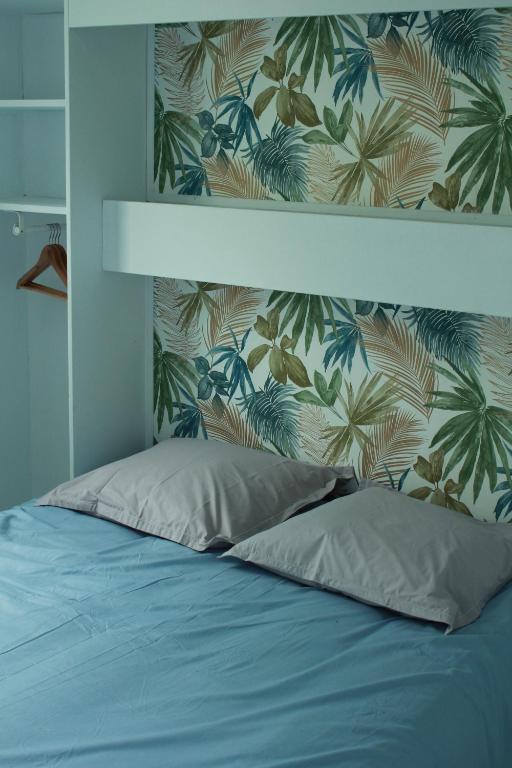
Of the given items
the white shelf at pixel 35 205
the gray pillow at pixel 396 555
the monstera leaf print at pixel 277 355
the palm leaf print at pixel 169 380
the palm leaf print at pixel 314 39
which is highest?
the palm leaf print at pixel 314 39

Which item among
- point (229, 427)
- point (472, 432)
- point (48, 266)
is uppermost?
point (48, 266)

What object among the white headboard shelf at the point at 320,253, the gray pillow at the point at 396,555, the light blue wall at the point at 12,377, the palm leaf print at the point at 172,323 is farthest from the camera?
the light blue wall at the point at 12,377

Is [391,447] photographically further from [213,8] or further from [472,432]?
[213,8]

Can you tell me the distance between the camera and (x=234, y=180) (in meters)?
3.07

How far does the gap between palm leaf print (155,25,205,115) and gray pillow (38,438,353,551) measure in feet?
3.67

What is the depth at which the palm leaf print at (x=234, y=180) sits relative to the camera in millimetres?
3027

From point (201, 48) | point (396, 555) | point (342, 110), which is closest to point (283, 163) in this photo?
point (342, 110)

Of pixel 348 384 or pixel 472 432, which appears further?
pixel 348 384

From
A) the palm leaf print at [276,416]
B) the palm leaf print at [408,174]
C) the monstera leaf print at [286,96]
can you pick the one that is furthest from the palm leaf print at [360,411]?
the monstera leaf print at [286,96]

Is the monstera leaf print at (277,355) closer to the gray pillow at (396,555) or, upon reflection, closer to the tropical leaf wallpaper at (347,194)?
the tropical leaf wallpaper at (347,194)

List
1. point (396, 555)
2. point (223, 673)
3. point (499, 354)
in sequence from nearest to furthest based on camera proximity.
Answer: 1. point (223, 673)
2. point (396, 555)
3. point (499, 354)

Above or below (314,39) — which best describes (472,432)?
below

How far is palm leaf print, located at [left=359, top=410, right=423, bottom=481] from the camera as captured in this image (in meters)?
2.85

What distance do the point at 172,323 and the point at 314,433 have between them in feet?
2.15
